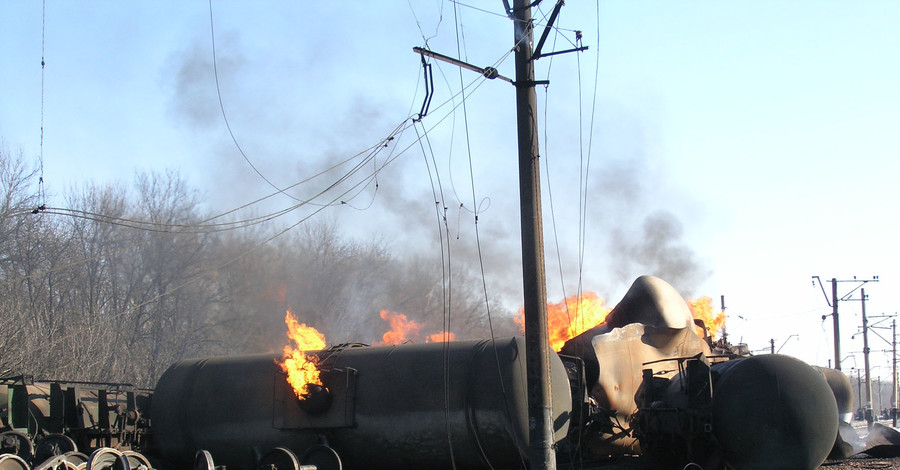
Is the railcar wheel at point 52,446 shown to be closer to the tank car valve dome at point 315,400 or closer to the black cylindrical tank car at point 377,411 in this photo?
the black cylindrical tank car at point 377,411

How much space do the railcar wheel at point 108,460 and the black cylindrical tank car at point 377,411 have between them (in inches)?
103

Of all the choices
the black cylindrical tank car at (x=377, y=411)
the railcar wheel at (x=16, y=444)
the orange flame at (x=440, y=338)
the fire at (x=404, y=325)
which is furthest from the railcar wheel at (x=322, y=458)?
the fire at (x=404, y=325)

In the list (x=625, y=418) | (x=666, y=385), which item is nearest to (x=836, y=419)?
(x=666, y=385)

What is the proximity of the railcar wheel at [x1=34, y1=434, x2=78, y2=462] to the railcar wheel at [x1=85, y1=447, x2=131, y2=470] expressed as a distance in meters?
2.80

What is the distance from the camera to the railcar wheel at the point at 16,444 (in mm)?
14461

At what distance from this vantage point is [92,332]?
34.6 meters

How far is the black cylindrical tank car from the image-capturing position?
12852 millimetres

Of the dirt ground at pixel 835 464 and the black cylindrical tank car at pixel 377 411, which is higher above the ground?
the black cylindrical tank car at pixel 377 411

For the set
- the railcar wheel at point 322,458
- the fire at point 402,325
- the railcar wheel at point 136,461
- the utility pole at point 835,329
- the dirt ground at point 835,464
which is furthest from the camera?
the utility pole at point 835,329

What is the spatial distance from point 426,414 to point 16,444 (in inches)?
300

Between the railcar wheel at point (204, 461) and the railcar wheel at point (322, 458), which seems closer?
the railcar wheel at point (204, 461)

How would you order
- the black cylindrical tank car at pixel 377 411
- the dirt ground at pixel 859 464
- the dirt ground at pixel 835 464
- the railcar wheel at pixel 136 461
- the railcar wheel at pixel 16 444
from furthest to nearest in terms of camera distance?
the dirt ground at pixel 859 464 → the dirt ground at pixel 835 464 → the railcar wheel at pixel 16 444 → the black cylindrical tank car at pixel 377 411 → the railcar wheel at pixel 136 461

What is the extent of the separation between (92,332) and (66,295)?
3269 millimetres

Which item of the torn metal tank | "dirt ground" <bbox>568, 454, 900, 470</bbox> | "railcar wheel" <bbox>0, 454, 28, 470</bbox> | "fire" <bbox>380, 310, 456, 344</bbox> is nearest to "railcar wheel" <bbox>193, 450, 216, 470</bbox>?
"railcar wheel" <bbox>0, 454, 28, 470</bbox>
